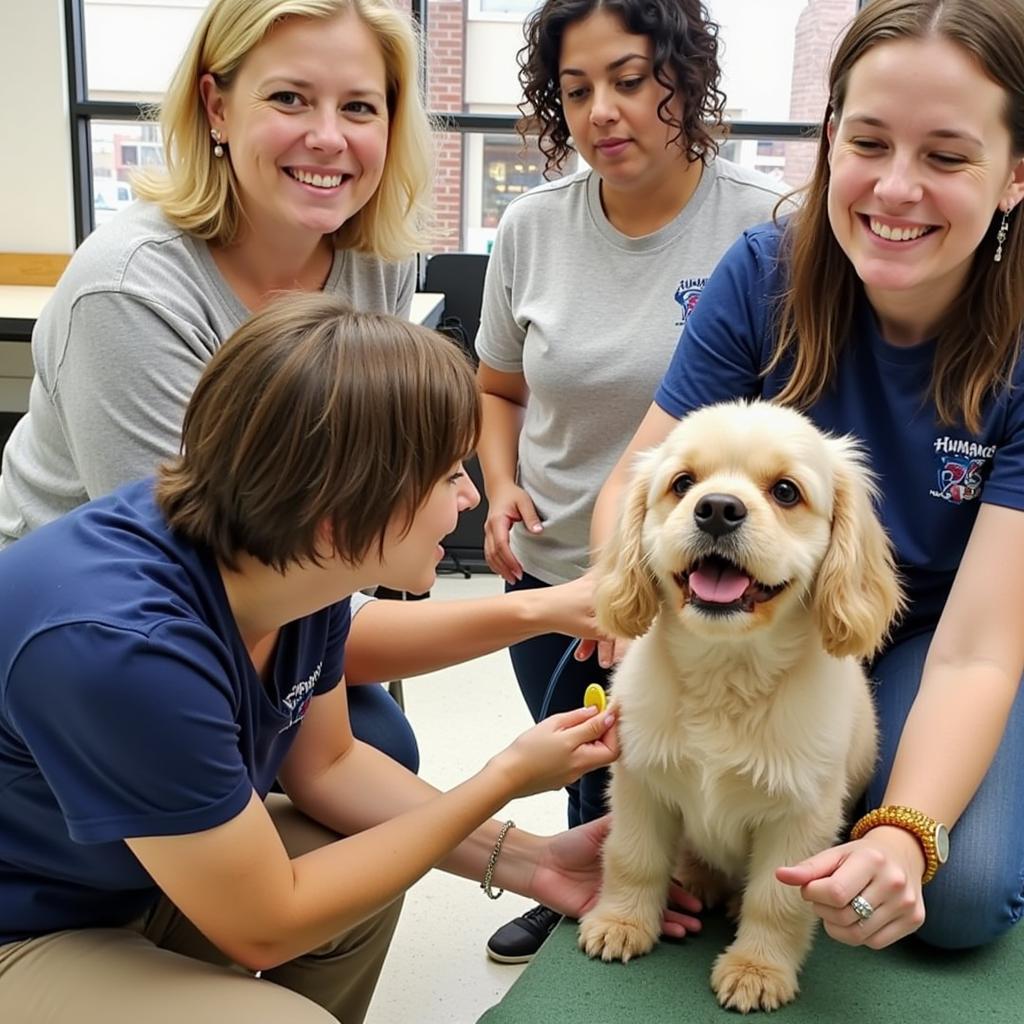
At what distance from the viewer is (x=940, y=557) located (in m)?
1.32

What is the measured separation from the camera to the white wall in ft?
12.2

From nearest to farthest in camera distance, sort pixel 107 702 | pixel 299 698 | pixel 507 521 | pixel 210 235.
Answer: pixel 107 702
pixel 299 698
pixel 210 235
pixel 507 521

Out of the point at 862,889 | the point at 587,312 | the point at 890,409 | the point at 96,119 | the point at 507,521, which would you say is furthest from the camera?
the point at 96,119

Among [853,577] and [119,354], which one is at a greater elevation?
[119,354]

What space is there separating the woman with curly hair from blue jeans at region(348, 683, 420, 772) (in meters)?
0.25

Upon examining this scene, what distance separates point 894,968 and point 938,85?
965 mm

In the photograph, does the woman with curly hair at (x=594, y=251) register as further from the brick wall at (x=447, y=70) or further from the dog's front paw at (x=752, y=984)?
the brick wall at (x=447, y=70)

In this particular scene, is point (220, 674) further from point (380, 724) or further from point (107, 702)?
point (380, 724)

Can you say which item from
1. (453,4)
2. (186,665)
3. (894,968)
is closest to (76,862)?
(186,665)

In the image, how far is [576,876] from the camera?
4.32 feet

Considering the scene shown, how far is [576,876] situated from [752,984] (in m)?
0.28

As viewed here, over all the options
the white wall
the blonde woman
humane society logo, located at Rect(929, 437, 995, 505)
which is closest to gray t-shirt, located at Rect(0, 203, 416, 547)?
the blonde woman

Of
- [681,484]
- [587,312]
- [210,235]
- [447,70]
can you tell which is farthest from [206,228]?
[447,70]

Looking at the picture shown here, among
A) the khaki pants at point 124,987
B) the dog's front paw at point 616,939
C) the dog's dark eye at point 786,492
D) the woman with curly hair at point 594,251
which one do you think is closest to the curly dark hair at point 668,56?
the woman with curly hair at point 594,251
